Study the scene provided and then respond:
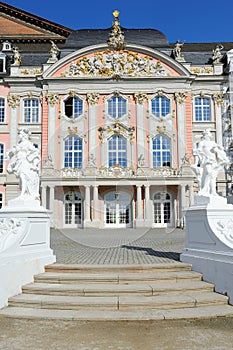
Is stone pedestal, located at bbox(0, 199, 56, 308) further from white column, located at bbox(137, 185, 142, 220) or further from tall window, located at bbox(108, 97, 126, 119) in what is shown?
tall window, located at bbox(108, 97, 126, 119)

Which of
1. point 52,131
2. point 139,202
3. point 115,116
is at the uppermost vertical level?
point 115,116

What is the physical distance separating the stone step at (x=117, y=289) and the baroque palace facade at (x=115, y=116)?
66.1 ft

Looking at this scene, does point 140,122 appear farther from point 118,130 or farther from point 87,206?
point 87,206

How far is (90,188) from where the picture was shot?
26.6 meters

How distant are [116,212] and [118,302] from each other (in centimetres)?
2152

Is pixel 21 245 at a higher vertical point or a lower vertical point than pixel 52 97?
lower

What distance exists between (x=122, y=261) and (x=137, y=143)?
20.5 metres

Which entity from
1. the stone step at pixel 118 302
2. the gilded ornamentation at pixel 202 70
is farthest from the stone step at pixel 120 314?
the gilded ornamentation at pixel 202 70

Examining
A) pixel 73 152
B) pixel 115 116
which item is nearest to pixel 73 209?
pixel 73 152

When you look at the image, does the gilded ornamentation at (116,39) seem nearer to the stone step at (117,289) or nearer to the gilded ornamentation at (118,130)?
the gilded ornamentation at (118,130)

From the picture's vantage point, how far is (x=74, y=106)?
29141mm

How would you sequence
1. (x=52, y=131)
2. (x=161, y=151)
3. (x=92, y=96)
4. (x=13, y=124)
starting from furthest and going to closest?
1. (x=13, y=124)
2. (x=92, y=96)
3. (x=52, y=131)
4. (x=161, y=151)

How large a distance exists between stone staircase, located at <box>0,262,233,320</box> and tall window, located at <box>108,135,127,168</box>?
2063cm

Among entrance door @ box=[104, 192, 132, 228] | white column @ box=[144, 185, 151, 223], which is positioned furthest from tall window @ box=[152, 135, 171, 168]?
entrance door @ box=[104, 192, 132, 228]
